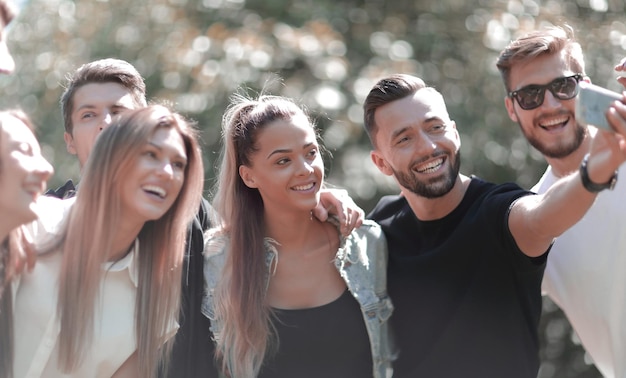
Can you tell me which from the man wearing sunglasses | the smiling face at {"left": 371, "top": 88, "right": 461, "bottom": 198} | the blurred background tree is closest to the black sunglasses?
the man wearing sunglasses

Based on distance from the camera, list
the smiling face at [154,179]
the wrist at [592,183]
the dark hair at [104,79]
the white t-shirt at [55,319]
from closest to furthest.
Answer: the wrist at [592,183] < the white t-shirt at [55,319] < the smiling face at [154,179] < the dark hair at [104,79]

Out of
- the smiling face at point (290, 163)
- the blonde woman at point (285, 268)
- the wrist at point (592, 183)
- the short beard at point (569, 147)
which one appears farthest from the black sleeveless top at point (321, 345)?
the wrist at point (592, 183)

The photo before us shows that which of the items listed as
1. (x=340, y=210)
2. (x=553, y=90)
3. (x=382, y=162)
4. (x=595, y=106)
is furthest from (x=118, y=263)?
(x=553, y=90)

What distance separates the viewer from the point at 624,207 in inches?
150

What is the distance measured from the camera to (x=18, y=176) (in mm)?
3141

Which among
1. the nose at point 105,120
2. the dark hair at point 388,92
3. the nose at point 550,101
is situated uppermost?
the nose at point 105,120

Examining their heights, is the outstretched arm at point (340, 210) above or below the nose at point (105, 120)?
below

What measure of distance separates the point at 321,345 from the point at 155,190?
3.03ft

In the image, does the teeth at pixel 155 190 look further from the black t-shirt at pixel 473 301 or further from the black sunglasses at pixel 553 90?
the black sunglasses at pixel 553 90

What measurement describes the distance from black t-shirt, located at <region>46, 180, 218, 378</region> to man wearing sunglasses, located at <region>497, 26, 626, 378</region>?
57.9 inches

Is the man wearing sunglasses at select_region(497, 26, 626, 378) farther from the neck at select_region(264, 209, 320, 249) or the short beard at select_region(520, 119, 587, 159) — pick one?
the neck at select_region(264, 209, 320, 249)

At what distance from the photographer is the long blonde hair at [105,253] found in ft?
11.3

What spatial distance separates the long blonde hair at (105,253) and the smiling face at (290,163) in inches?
17.2

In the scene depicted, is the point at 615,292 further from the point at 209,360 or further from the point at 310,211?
the point at 209,360
